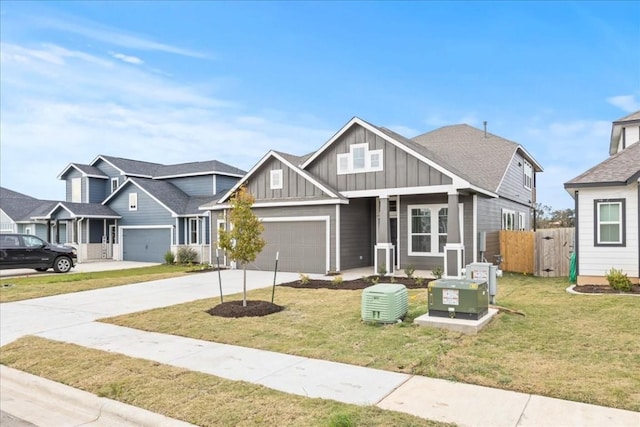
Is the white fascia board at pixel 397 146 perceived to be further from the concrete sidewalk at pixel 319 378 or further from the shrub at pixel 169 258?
the shrub at pixel 169 258

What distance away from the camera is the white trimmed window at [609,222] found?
12453 mm

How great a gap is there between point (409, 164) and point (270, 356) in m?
11.2

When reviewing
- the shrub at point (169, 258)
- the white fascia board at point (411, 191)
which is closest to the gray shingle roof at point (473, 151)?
the white fascia board at point (411, 191)

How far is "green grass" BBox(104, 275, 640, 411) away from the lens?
201 inches

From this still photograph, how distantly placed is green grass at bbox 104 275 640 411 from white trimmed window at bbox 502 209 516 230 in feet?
32.0

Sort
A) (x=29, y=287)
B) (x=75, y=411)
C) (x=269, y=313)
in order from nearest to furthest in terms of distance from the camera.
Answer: (x=75, y=411) → (x=269, y=313) → (x=29, y=287)

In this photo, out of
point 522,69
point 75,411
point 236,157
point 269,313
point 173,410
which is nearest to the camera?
point 173,410

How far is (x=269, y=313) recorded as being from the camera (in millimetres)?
9281

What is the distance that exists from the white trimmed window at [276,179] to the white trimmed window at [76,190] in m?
21.4

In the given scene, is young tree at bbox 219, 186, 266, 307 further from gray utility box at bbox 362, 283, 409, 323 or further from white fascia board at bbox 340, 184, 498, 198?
white fascia board at bbox 340, 184, 498, 198

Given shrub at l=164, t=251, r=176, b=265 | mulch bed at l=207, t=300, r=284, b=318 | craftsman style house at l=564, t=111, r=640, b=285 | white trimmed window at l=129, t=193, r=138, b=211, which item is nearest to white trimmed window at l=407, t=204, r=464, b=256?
craftsman style house at l=564, t=111, r=640, b=285

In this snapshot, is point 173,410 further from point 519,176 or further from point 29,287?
point 519,176

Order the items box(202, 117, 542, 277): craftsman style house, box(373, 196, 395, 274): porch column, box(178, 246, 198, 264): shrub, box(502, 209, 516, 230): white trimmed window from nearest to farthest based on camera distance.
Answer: box(202, 117, 542, 277): craftsman style house
box(373, 196, 395, 274): porch column
box(502, 209, 516, 230): white trimmed window
box(178, 246, 198, 264): shrub

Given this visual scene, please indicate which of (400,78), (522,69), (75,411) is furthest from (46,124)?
(522,69)
